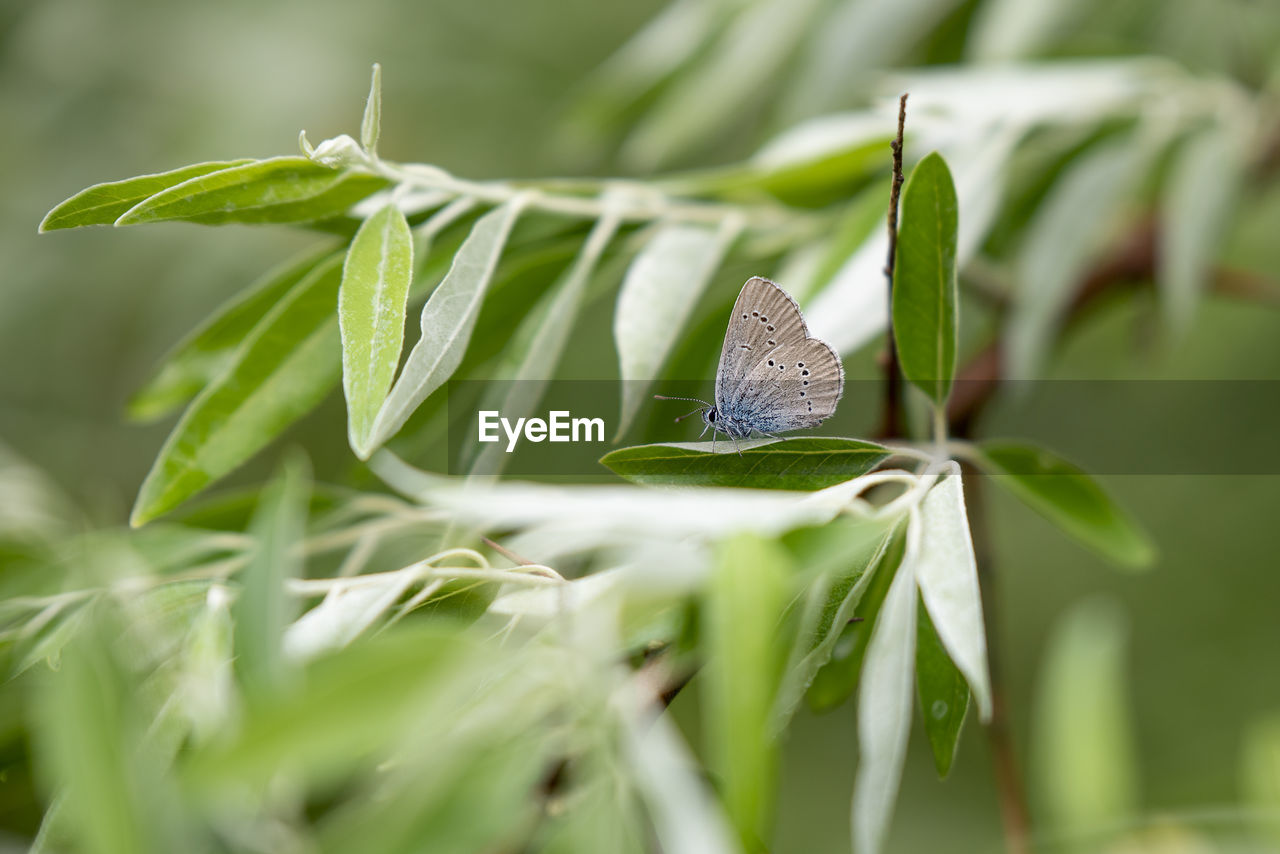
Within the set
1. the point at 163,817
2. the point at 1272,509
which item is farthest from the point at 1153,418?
the point at 163,817

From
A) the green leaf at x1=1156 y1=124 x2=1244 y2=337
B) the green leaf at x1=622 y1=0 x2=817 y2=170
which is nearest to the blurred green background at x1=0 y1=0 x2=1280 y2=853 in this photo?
the green leaf at x1=622 y1=0 x2=817 y2=170

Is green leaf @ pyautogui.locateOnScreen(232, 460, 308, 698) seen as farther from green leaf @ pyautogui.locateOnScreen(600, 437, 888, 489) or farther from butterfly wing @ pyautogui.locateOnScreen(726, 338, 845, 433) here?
butterfly wing @ pyautogui.locateOnScreen(726, 338, 845, 433)

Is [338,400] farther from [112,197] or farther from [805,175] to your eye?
[112,197]

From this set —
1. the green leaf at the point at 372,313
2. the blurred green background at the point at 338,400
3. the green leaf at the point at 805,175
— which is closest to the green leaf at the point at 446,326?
the green leaf at the point at 372,313

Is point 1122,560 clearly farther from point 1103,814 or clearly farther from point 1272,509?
point 1272,509

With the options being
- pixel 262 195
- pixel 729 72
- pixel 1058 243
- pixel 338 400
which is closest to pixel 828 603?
pixel 262 195

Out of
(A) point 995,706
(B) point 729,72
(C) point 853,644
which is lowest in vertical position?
(A) point 995,706
